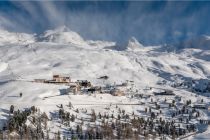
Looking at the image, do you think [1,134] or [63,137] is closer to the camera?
[1,134]

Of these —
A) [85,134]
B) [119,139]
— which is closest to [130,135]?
[119,139]

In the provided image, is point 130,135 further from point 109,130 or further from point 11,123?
point 11,123

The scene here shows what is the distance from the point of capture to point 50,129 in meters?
200

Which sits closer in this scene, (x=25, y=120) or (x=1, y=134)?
(x=1, y=134)

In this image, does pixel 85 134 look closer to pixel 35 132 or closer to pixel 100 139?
pixel 100 139

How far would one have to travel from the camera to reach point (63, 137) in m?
194

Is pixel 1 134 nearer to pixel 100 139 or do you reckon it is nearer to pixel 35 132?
pixel 35 132

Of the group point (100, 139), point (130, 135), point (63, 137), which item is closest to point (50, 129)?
point (63, 137)

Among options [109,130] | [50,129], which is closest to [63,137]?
[50,129]

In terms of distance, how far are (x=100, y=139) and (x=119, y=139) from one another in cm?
937

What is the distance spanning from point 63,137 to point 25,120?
18.7 metres

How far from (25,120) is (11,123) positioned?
7392 mm

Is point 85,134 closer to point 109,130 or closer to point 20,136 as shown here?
point 109,130

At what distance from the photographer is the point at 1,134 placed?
595 feet
